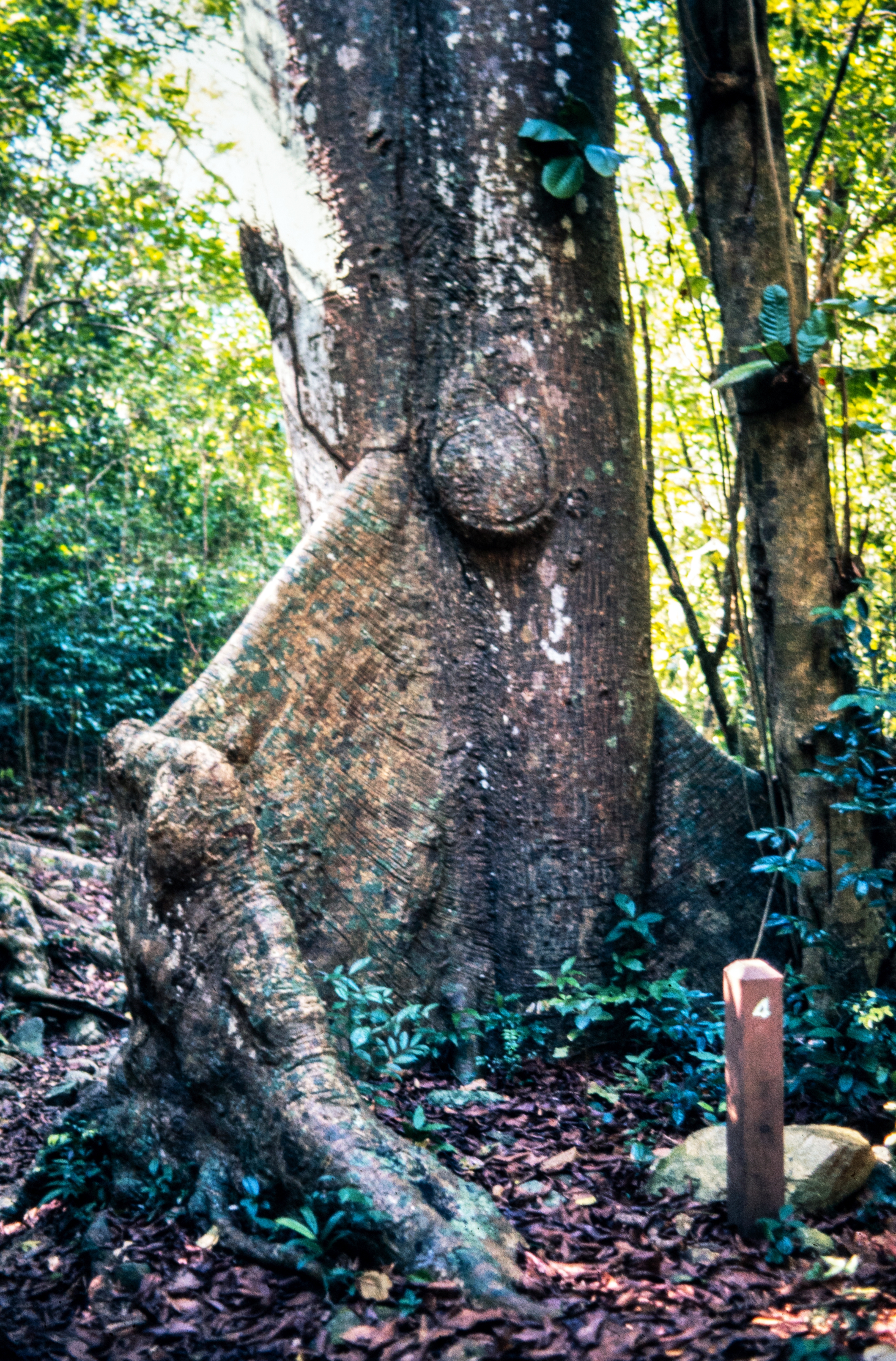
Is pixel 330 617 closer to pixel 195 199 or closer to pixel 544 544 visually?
pixel 544 544

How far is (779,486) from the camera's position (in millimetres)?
3510

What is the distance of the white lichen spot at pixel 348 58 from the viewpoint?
159 inches

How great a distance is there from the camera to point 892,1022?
333 centimetres

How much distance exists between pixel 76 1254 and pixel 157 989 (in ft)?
2.38

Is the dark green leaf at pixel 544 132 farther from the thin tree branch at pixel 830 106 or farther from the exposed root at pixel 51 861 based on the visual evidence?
the exposed root at pixel 51 861

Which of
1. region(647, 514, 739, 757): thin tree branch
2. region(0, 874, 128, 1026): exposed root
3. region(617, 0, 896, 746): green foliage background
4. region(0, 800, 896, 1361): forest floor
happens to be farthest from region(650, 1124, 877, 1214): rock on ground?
region(0, 874, 128, 1026): exposed root

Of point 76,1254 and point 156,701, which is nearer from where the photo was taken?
point 76,1254

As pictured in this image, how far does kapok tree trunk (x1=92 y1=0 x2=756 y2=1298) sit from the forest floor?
0.66 metres

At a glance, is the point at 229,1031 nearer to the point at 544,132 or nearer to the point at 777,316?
the point at 777,316

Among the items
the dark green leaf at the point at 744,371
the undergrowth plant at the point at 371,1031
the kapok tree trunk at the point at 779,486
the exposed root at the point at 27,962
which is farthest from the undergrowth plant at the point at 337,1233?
the exposed root at the point at 27,962

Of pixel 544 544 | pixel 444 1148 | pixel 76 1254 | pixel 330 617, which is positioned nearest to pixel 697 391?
pixel 544 544

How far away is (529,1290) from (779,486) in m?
2.62

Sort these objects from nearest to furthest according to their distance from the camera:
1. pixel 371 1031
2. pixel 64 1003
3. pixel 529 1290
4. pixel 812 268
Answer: pixel 529 1290, pixel 371 1031, pixel 64 1003, pixel 812 268

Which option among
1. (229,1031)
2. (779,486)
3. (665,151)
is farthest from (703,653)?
(229,1031)
